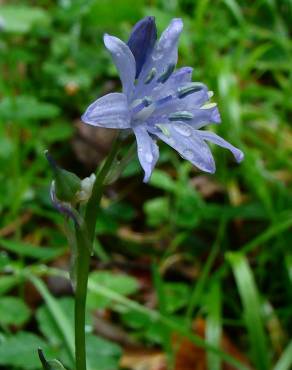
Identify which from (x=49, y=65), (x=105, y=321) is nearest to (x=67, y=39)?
(x=49, y=65)

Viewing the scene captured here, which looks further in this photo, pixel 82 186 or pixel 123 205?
pixel 123 205

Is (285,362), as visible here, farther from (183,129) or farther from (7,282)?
(183,129)

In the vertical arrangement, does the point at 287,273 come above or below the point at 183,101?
below

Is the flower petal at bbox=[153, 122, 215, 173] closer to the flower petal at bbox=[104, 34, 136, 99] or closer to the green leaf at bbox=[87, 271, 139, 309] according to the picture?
the flower petal at bbox=[104, 34, 136, 99]

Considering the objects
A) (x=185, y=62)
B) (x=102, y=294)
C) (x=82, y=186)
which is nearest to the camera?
(x=82, y=186)

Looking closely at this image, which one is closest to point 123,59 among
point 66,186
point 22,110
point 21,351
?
point 66,186

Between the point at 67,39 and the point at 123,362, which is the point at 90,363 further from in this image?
the point at 67,39
